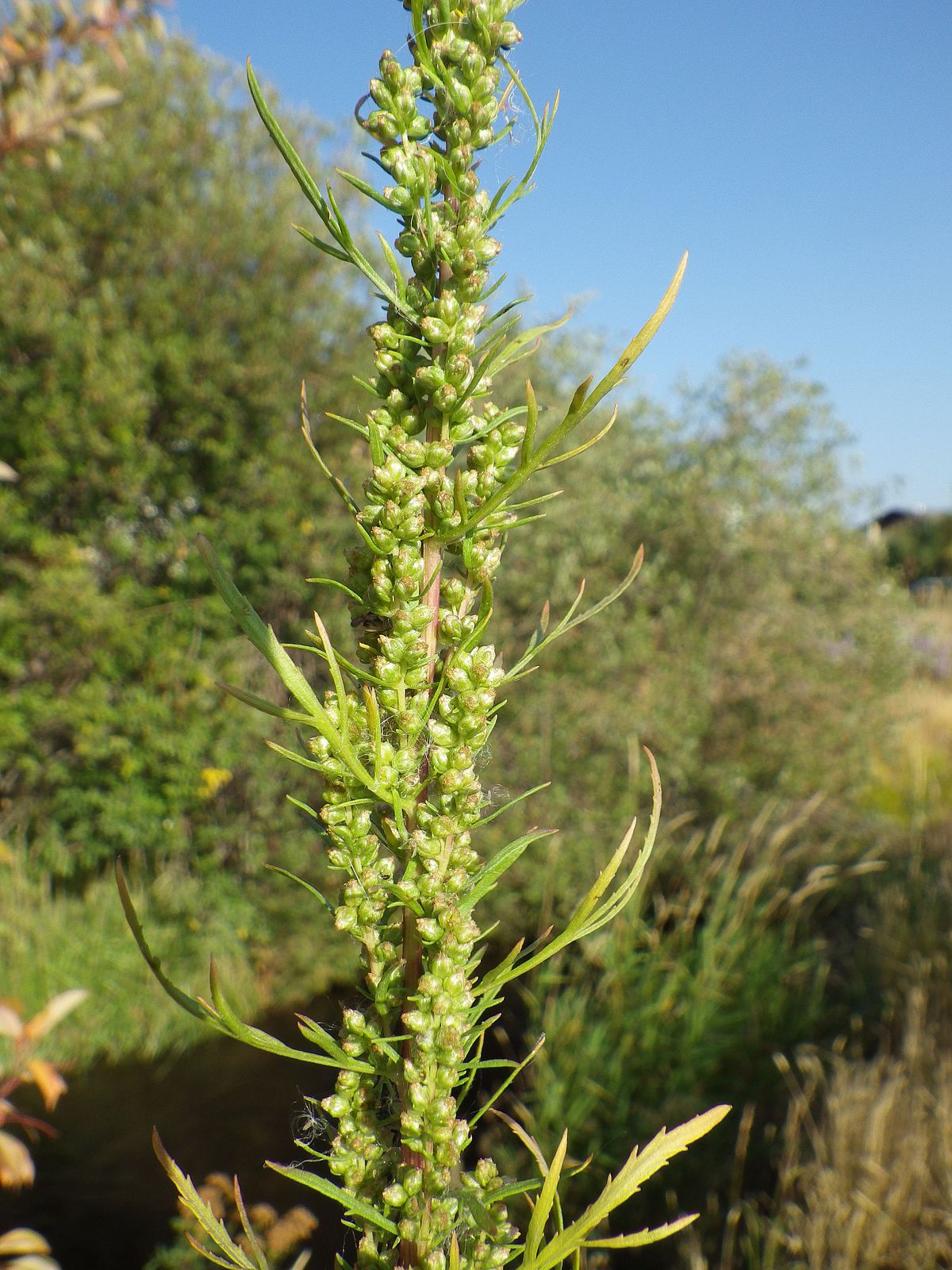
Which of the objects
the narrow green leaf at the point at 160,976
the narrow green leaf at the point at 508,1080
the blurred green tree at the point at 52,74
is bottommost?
the narrow green leaf at the point at 508,1080

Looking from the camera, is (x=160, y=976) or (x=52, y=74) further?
(x=52, y=74)

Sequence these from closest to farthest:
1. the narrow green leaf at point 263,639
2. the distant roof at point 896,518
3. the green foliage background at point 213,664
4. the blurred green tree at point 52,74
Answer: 1. the narrow green leaf at point 263,639
2. the blurred green tree at point 52,74
3. the green foliage background at point 213,664
4. the distant roof at point 896,518

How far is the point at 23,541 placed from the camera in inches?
209

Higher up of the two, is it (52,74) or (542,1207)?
(52,74)

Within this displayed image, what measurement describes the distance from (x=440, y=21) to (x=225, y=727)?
508cm

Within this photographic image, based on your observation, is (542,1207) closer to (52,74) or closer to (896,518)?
(52,74)

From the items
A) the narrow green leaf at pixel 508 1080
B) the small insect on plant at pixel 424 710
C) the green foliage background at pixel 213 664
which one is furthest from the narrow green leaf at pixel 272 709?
the green foliage background at pixel 213 664

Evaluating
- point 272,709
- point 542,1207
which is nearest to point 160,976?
point 272,709

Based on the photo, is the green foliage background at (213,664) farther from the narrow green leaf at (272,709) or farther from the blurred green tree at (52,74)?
the narrow green leaf at (272,709)

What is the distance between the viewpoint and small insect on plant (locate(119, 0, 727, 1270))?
707 millimetres

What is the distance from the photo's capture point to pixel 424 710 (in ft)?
2.44

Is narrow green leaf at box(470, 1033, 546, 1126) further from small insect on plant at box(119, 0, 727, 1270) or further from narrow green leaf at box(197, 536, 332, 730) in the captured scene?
narrow green leaf at box(197, 536, 332, 730)

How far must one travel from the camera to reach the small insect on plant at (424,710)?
0.71 meters

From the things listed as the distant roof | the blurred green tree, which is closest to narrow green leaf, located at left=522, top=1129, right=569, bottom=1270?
the blurred green tree
